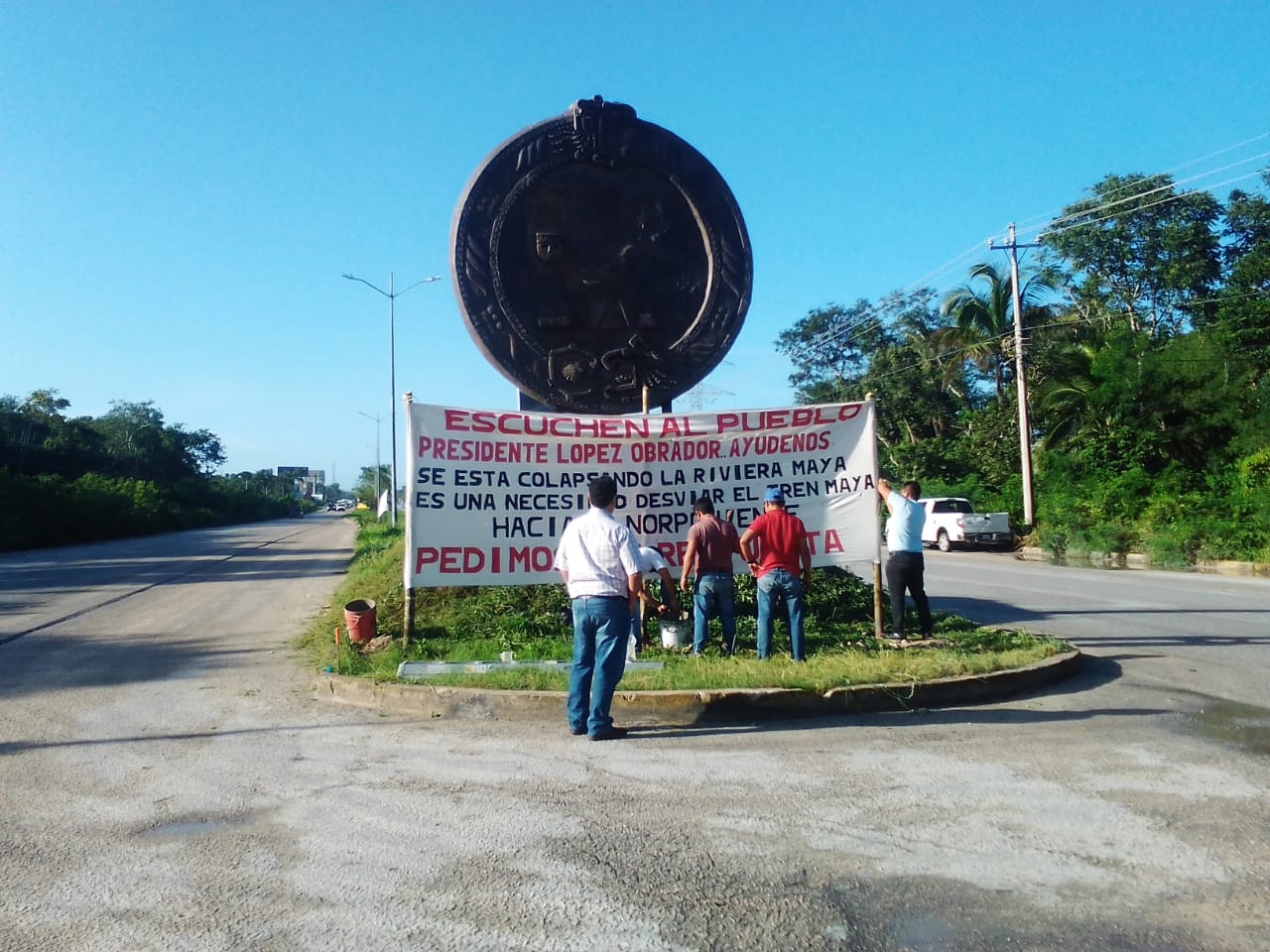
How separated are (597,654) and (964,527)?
80.3 feet

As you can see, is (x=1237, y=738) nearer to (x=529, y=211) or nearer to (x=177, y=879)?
(x=177, y=879)

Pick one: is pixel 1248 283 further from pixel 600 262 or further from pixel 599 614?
pixel 599 614

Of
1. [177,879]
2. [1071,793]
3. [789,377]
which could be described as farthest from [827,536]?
[789,377]

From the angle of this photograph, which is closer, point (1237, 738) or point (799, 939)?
point (799, 939)

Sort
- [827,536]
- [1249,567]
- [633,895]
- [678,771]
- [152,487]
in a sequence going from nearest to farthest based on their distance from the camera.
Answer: [633,895] → [678,771] → [827,536] → [1249,567] → [152,487]

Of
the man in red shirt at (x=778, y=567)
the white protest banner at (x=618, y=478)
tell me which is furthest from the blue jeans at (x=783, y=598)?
the white protest banner at (x=618, y=478)

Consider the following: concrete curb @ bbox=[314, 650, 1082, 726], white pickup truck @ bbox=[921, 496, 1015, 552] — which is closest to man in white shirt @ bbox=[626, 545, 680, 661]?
concrete curb @ bbox=[314, 650, 1082, 726]

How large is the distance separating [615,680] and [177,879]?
2794 millimetres

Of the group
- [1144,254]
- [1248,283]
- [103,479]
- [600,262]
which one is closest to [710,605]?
[600,262]

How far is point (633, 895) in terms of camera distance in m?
3.66

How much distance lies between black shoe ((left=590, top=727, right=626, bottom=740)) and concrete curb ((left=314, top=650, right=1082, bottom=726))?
30 centimetres

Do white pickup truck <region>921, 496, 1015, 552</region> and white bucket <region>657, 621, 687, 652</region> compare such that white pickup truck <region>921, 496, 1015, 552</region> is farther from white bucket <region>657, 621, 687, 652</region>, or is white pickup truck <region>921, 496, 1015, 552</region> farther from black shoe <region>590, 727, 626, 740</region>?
black shoe <region>590, 727, 626, 740</region>

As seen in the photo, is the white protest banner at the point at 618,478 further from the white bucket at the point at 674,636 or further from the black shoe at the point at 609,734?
the black shoe at the point at 609,734

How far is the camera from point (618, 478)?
9055 millimetres
